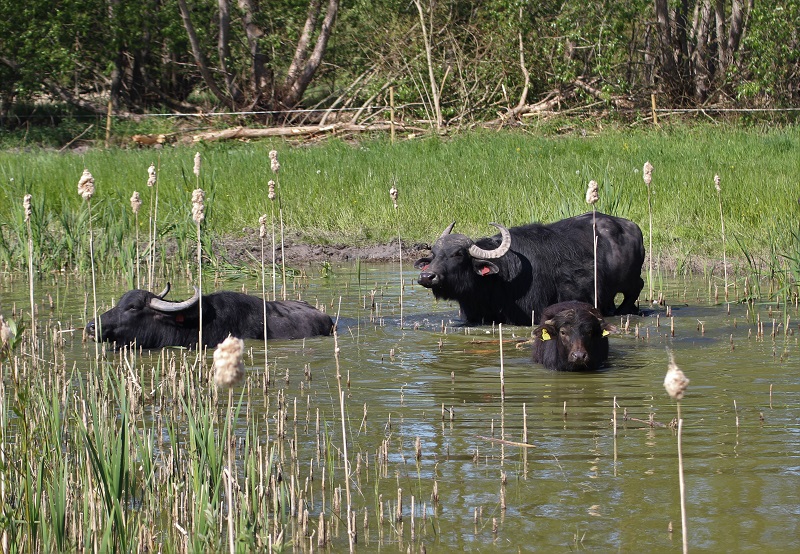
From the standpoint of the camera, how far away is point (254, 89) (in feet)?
91.1

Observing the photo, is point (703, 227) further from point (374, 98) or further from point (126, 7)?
point (126, 7)

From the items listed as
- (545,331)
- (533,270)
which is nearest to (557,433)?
(545,331)

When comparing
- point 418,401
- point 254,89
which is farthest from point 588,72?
point 418,401

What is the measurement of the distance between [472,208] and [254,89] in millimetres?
14726

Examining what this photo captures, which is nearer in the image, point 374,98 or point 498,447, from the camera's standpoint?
point 498,447

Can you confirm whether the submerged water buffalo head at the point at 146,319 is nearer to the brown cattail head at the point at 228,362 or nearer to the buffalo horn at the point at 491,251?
the buffalo horn at the point at 491,251

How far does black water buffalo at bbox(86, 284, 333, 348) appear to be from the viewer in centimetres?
877

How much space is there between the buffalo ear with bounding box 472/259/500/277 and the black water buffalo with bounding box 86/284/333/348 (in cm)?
142

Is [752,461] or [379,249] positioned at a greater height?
[379,249]

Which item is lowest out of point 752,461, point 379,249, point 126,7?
point 752,461

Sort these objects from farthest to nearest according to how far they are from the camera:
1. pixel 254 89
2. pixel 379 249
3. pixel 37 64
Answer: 1. pixel 254 89
2. pixel 37 64
3. pixel 379 249

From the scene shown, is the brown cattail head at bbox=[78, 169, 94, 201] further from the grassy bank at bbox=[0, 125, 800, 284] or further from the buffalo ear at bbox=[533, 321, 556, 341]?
the grassy bank at bbox=[0, 125, 800, 284]

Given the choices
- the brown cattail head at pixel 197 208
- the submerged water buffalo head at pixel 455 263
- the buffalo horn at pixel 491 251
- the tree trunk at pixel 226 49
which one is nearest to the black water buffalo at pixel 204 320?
the submerged water buffalo head at pixel 455 263

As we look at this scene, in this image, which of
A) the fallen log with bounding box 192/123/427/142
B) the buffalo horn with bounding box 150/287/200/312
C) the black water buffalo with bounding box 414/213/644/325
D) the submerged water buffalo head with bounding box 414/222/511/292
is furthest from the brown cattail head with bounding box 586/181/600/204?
the fallen log with bounding box 192/123/427/142
